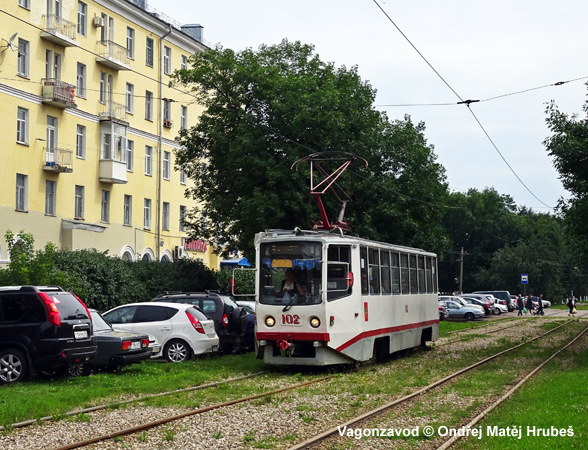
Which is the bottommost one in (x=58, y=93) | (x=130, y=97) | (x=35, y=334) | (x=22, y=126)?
(x=35, y=334)

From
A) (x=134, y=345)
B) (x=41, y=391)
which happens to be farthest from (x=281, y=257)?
(x=41, y=391)

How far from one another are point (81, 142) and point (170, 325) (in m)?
25.9

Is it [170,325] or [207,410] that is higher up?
[170,325]

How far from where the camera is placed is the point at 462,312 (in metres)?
55.3

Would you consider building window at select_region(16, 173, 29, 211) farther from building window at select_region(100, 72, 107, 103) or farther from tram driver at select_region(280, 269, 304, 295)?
tram driver at select_region(280, 269, 304, 295)

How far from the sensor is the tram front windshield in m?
17.7

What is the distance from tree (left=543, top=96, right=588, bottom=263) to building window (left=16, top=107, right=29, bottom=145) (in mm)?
25142

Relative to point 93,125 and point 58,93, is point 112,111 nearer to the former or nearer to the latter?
point 93,125

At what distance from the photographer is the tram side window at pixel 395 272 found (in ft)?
70.0

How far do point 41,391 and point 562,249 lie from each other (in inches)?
4391

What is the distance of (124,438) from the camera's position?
988 centimetres

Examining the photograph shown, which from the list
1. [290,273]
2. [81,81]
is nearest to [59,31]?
[81,81]

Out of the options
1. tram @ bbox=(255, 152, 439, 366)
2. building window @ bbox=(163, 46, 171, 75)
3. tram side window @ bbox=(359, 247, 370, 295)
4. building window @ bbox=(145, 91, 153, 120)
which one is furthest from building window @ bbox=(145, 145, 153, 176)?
tram side window @ bbox=(359, 247, 370, 295)

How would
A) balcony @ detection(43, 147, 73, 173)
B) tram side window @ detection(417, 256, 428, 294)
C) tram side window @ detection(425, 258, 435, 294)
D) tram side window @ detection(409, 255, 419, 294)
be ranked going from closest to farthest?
tram side window @ detection(409, 255, 419, 294)
tram side window @ detection(417, 256, 428, 294)
tram side window @ detection(425, 258, 435, 294)
balcony @ detection(43, 147, 73, 173)
